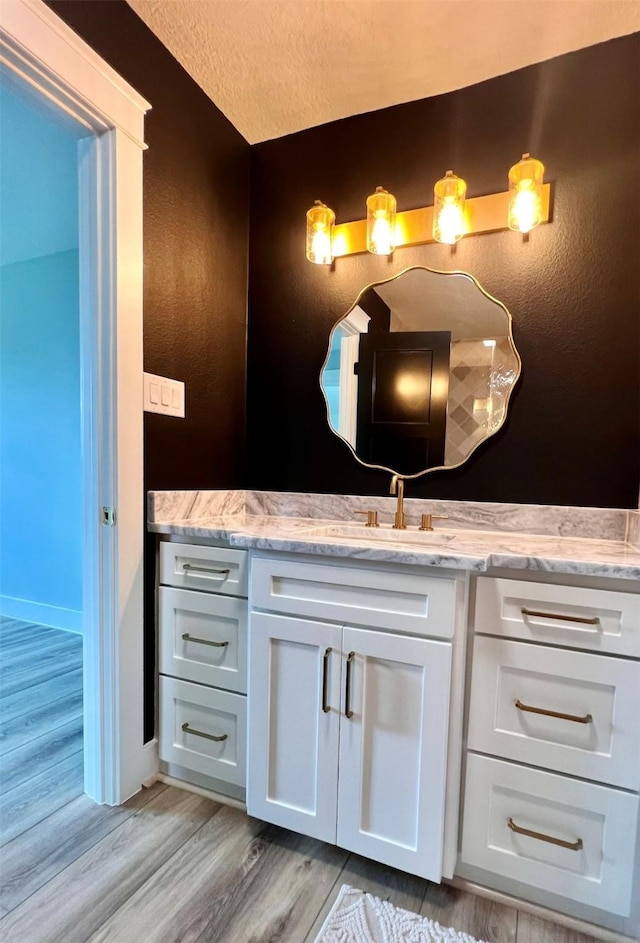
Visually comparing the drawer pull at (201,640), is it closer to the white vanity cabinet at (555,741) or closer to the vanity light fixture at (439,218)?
the white vanity cabinet at (555,741)

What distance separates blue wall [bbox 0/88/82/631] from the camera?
276 centimetres

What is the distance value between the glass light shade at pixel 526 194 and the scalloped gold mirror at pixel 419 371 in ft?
0.69

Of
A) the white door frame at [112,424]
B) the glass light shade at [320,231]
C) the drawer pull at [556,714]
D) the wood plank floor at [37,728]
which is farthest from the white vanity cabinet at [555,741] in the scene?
the glass light shade at [320,231]

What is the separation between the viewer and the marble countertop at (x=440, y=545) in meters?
0.98

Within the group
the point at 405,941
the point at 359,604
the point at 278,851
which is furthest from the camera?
the point at 278,851

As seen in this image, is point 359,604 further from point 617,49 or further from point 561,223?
point 617,49

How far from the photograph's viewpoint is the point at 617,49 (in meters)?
1.39

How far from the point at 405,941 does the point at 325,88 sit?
2410 mm

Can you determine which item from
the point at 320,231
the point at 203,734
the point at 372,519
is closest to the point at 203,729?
the point at 203,734

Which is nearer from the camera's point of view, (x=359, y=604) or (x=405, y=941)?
(x=405, y=941)

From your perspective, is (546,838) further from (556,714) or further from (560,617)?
(560,617)

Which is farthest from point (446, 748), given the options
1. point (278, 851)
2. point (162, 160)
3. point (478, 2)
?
point (478, 2)

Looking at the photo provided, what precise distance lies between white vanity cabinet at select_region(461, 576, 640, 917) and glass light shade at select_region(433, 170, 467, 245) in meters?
1.15

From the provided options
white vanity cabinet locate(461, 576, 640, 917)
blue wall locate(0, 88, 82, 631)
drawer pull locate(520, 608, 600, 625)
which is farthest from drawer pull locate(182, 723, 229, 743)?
blue wall locate(0, 88, 82, 631)
